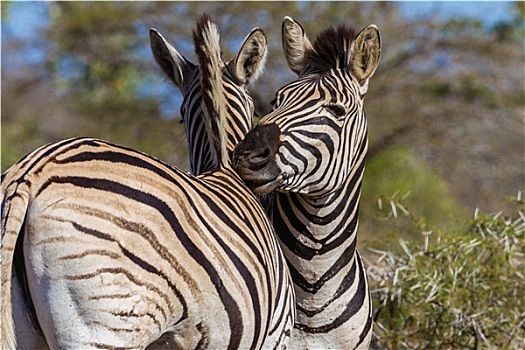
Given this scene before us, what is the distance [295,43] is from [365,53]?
1.40 feet

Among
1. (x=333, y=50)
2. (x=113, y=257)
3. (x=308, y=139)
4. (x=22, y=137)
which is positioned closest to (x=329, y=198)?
(x=308, y=139)

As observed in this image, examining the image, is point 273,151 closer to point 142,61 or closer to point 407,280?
point 407,280

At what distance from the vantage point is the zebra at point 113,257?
2.93 metres

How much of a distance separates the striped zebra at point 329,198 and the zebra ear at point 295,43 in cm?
1

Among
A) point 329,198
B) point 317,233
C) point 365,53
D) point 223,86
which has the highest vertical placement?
point 223,86

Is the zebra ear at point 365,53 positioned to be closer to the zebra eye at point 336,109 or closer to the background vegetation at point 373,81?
the zebra eye at point 336,109

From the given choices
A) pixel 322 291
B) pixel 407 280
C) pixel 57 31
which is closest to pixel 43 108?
pixel 57 31

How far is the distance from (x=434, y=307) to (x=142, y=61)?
49.0ft

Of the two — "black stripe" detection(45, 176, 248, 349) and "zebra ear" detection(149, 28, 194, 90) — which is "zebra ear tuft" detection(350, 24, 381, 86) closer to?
"zebra ear" detection(149, 28, 194, 90)

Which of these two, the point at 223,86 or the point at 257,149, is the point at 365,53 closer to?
the point at 223,86

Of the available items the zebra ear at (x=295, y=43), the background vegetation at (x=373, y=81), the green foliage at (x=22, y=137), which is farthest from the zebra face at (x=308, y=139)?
the green foliage at (x=22, y=137)

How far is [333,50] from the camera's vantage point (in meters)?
4.52

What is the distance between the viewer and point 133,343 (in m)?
3.03

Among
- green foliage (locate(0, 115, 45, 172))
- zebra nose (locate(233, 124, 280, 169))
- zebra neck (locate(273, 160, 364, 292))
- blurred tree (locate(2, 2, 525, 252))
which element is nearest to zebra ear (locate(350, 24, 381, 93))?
zebra neck (locate(273, 160, 364, 292))
